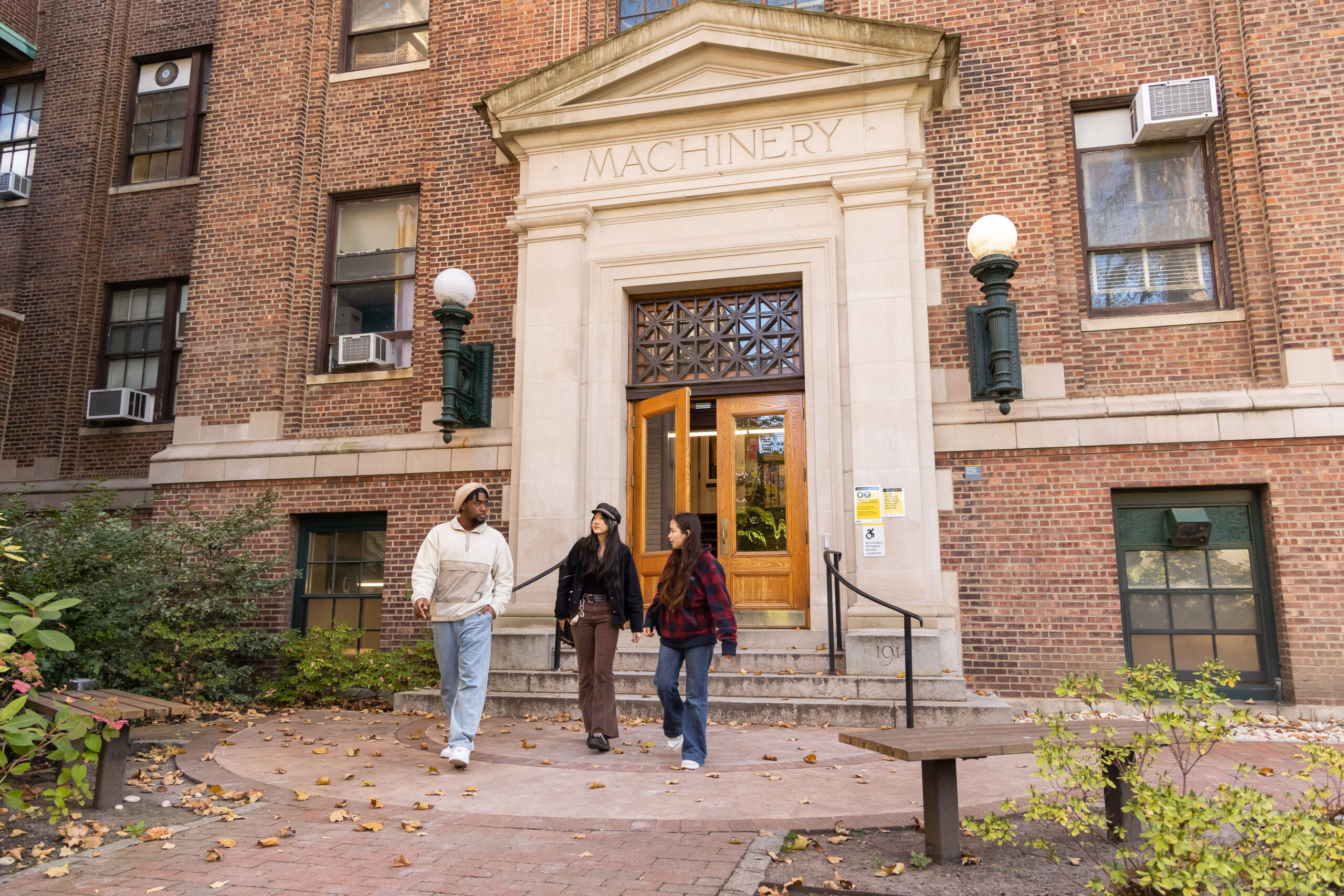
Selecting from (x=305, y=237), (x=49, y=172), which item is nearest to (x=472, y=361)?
(x=305, y=237)

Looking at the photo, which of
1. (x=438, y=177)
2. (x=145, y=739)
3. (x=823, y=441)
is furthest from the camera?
(x=438, y=177)

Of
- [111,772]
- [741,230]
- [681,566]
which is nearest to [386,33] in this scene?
[741,230]

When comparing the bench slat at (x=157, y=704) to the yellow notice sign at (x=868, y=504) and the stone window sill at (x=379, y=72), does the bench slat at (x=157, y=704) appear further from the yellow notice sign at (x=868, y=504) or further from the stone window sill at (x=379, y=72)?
the stone window sill at (x=379, y=72)

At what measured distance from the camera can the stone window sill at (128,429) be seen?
1367 centimetres

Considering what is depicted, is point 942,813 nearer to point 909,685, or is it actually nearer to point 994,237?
point 909,685

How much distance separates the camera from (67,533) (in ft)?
30.6

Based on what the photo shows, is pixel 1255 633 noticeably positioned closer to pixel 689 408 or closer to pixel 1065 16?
pixel 689 408

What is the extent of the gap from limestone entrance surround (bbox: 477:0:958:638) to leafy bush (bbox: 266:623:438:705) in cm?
120

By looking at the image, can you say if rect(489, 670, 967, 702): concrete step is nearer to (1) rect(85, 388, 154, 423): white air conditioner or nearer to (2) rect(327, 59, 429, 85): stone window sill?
(2) rect(327, 59, 429, 85): stone window sill

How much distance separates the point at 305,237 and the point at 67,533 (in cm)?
495

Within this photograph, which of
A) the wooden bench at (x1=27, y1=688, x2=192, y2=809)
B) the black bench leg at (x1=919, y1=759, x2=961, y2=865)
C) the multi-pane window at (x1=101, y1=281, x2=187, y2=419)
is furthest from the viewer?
the multi-pane window at (x1=101, y1=281, x2=187, y2=419)

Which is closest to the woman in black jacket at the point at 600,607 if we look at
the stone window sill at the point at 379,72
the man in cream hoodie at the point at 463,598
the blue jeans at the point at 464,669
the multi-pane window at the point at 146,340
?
the man in cream hoodie at the point at 463,598

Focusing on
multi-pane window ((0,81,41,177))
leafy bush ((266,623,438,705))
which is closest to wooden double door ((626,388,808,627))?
leafy bush ((266,623,438,705))

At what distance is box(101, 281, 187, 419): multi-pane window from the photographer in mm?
13961
